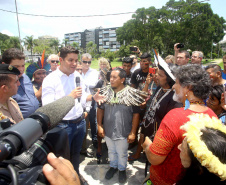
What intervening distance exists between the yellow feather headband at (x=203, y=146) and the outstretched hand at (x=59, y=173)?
649mm

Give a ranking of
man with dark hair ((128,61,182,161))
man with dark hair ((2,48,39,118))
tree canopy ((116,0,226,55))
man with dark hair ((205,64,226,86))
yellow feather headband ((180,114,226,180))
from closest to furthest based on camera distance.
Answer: yellow feather headband ((180,114,226,180)), man with dark hair ((2,48,39,118)), man with dark hair ((128,61,182,161)), man with dark hair ((205,64,226,86)), tree canopy ((116,0,226,55))

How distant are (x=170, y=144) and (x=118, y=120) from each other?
4.33 ft

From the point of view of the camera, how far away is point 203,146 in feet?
2.87

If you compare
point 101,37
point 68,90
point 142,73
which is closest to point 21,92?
point 68,90

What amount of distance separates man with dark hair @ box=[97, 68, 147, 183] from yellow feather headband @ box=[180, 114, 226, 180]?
1550mm

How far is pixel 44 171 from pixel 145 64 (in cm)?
355

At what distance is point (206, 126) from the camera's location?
40.1 inches

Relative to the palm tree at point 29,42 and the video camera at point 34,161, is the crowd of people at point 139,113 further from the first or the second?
the palm tree at point 29,42

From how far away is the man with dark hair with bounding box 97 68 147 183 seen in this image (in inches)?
102

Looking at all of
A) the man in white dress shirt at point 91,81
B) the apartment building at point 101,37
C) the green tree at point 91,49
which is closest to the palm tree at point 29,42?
the green tree at point 91,49

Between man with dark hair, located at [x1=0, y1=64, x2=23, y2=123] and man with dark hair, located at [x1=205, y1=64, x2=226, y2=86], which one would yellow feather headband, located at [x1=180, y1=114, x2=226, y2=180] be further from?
man with dark hair, located at [x1=205, y1=64, x2=226, y2=86]

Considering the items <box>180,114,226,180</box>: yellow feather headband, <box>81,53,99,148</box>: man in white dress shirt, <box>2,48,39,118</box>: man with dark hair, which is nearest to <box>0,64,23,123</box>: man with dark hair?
<box>2,48,39,118</box>: man with dark hair

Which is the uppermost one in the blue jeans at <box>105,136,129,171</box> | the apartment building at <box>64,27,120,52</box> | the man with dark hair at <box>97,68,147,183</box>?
the apartment building at <box>64,27,120,52</box>

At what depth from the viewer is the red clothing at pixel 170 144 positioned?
A: 1.30m
